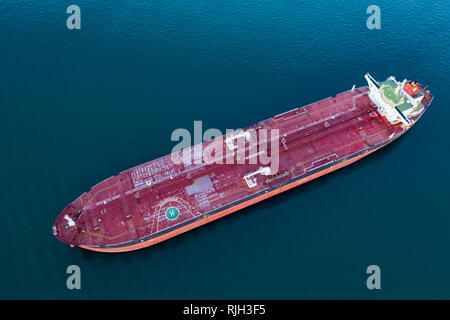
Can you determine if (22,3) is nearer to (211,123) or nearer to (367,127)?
(211,123)

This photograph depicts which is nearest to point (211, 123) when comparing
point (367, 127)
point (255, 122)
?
point (255, 122)

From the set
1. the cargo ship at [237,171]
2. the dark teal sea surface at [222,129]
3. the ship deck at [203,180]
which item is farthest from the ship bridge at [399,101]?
the dark teal sea surface at [222,129]

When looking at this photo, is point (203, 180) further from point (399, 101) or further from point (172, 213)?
point (399, 101)

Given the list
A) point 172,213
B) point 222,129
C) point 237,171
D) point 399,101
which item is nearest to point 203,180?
point 237,171

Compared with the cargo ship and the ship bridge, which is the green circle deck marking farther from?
the ship bridge

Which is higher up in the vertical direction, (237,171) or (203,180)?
(237,171)

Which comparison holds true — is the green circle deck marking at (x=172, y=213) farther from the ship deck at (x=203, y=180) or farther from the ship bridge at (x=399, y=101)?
the ship bridge at (x=399, y=101)
